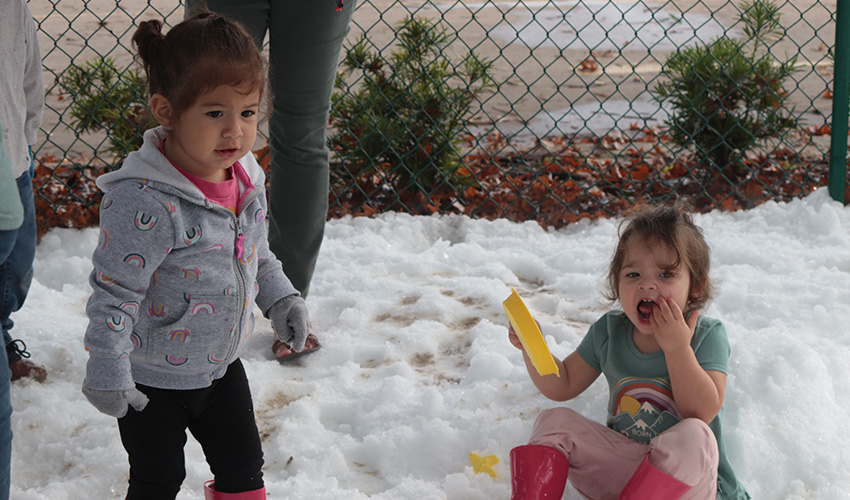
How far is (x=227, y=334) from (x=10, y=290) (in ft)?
3.60

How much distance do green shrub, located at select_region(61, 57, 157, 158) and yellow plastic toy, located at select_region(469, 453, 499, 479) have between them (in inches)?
94.6

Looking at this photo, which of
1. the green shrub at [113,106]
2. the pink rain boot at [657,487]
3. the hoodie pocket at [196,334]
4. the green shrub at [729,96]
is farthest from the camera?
the green shrub at [729,96]

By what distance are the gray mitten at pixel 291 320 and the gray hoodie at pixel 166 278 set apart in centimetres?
9

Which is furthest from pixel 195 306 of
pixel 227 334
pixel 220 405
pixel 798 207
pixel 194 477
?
pixel 798 207

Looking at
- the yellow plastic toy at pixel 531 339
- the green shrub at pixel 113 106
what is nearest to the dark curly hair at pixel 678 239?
the yellow plastic toy at pixel 531 339

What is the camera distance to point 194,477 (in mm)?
2182

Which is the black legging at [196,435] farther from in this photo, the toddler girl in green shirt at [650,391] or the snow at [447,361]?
the toddler girl in green shirt at [650,391]

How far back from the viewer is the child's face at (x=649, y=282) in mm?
1972

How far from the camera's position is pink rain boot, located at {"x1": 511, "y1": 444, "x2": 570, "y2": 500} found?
1935 millimetres

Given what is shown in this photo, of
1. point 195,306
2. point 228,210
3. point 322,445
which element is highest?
point 228,210

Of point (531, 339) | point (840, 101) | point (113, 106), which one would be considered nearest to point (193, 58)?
point (531, 339)

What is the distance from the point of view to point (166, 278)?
167cm

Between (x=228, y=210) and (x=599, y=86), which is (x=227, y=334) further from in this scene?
(x=599, y=86)

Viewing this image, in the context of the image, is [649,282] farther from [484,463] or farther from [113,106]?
[113,106]
